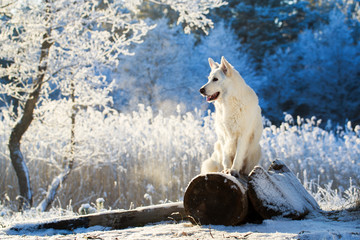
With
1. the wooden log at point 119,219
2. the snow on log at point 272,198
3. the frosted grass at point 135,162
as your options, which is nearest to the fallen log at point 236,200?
the snow on log at point 272,198

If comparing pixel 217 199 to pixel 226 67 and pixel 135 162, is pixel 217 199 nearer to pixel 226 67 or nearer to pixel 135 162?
pixel 226 67

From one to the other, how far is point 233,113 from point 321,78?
15350mm

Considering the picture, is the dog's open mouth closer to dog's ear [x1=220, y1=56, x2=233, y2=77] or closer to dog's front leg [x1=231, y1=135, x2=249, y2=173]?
dog's ear [x1=220, y1=56, x2=233, y2=77]

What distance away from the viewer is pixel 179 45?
727 inches

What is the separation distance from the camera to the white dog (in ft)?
9.24

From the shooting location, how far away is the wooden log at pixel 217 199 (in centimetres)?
246

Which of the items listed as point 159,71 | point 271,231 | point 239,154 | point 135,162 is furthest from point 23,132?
point 159,71

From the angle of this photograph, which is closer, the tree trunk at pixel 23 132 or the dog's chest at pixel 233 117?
the dog's chest at pixel 233 117

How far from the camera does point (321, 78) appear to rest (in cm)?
1692

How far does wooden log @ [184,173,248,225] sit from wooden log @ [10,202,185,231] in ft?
1.58

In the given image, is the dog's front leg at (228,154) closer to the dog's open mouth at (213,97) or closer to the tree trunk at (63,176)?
the dog's open mouth at (213,97)

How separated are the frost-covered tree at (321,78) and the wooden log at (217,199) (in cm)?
1464

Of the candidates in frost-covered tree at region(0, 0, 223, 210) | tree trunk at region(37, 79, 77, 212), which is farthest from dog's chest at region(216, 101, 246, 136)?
tree trunk at region(37, 79, 77, 212)

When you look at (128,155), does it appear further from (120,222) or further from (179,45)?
(179,45)
